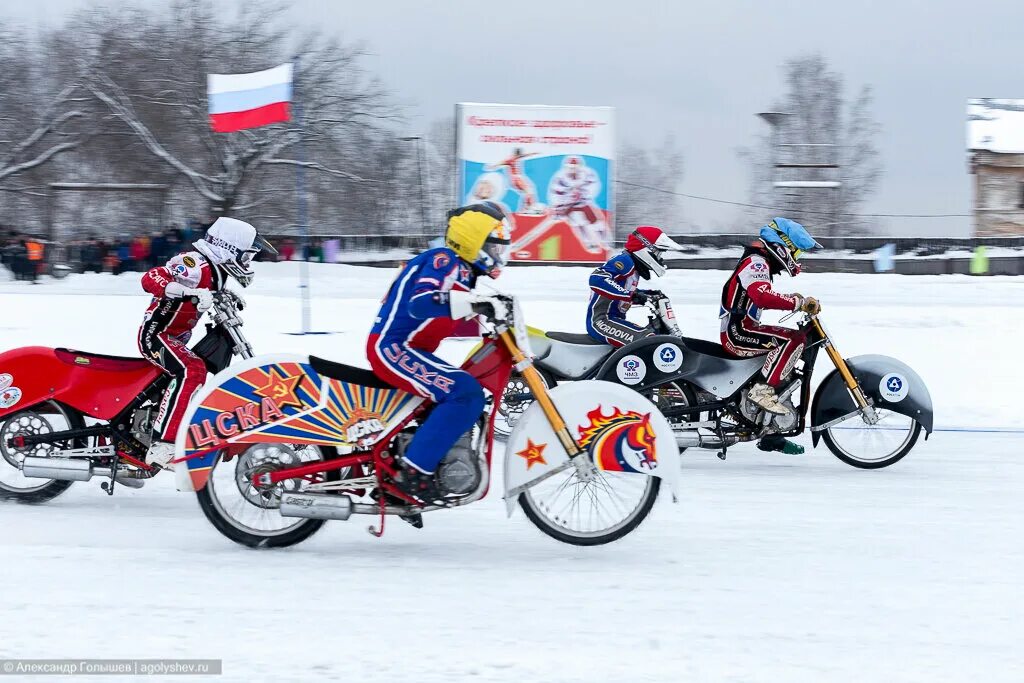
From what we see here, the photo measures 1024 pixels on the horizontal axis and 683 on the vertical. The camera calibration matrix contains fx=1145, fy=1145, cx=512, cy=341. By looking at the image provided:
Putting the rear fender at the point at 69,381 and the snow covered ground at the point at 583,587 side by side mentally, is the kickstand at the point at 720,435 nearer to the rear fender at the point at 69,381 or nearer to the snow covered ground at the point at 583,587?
the snow covered ground at the point at 583,587

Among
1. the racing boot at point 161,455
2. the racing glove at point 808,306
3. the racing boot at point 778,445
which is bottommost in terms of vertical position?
the racing boot at point 778,445

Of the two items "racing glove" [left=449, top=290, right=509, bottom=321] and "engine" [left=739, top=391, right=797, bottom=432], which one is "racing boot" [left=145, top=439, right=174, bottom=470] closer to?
"racing glove" [left=449, top=290, right=509, bottom=321]

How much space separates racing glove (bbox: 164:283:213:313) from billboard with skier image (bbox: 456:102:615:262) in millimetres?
25822

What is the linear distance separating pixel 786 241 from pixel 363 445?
15.1 feet

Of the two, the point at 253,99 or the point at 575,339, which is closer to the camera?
the point at 575,339

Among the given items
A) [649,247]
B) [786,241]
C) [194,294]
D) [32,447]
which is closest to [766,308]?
[786,241]

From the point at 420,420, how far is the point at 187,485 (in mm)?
1279

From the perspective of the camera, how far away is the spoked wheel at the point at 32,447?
23.7 feet

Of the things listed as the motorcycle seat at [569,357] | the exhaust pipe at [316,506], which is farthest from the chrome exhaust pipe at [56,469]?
the motorcycle seat at [569,357]

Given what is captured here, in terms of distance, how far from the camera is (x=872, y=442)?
9.31m

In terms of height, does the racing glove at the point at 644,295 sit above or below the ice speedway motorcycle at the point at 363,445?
above

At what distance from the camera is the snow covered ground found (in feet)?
15.1

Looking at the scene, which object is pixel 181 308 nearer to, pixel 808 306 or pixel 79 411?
pixel 79 411

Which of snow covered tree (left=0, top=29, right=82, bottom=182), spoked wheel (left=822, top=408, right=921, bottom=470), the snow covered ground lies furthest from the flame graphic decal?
snow covered tree (left=0, top=29, right=82, bottom=182)
